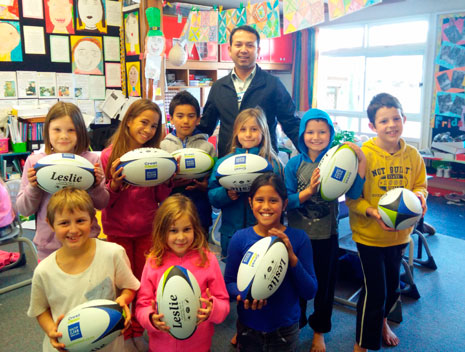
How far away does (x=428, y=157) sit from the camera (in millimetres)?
5988

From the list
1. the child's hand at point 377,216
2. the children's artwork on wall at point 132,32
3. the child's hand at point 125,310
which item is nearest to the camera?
the child's hand at point 125,310

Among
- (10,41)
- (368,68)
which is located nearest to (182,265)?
(10,41)

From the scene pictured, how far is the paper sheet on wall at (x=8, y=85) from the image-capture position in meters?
4.36

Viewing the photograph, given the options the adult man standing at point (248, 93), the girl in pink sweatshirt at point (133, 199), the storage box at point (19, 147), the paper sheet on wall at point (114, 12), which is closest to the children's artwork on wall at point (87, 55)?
the paper sheet on wall at point (114, 12)

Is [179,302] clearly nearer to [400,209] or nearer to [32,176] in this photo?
[32,176]

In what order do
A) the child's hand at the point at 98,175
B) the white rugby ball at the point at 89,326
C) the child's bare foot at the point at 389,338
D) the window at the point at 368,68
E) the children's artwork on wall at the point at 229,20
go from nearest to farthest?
the white rugby ball at the point at 89,326, the child's hand at the point at 98,175, the child's bare foot at the point at 389,338, the children's artwork on wall at the point at 229,20, the window at the point at 368,68

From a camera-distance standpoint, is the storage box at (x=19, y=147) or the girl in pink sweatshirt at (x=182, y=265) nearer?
the girl in pink sweatshirt at (x=182, y=265)

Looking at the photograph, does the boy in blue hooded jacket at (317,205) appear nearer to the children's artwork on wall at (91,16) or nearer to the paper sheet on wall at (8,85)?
the children's artwork on wall at (91,16)

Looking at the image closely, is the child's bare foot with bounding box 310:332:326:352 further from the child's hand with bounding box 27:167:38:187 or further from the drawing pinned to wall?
the drawing pinned to wall

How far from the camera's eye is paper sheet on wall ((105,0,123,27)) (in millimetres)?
4332

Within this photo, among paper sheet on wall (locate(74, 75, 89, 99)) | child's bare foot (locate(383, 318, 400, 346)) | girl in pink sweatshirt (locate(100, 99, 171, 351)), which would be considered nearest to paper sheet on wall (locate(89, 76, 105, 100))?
paper sheet on wall (locate(74, 75, 89, 99))

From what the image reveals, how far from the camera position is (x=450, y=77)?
6031 mm

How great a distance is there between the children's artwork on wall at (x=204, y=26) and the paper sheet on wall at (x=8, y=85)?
6.43 ft

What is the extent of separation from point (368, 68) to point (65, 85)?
526cm
